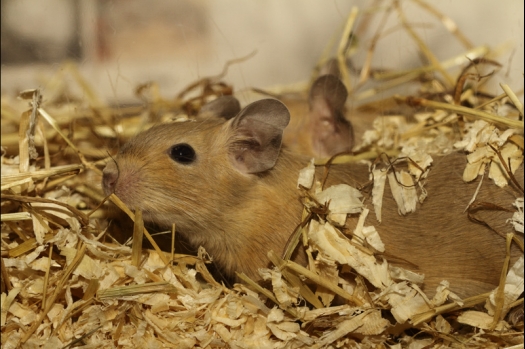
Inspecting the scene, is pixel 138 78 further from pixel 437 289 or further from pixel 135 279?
pixel 437 289

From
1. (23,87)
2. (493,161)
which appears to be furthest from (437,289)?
(23,87)

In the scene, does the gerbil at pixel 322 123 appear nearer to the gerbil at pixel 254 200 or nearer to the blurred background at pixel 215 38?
the blurred background at pixel 215 38

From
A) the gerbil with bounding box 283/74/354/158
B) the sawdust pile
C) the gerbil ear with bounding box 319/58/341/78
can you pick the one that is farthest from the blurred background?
the sawdust pile

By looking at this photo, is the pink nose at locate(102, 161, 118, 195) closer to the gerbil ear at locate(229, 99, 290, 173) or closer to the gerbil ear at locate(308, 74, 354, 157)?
the gerbil ear at locate(229, 99, 290, 173)

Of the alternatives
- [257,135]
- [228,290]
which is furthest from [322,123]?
[228,290]

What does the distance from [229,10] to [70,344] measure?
2.80 metres

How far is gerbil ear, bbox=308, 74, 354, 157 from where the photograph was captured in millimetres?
3826

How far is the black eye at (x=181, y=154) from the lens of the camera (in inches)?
A: 112

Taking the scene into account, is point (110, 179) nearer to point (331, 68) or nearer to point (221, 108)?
point (221, 108)

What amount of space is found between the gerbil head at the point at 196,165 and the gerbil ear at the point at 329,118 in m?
1.13

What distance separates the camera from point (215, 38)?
3.93 meters

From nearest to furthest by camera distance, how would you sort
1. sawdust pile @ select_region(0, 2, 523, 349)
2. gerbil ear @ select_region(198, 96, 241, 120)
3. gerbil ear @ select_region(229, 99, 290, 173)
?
sawdust pile @ select_region(0, 2, 523, 349)
gerbil ear @ select_region(229, 99, 290, 173)
gerbil ear @ select_region(198, 96, 241, 120)

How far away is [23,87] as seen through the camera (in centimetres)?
398

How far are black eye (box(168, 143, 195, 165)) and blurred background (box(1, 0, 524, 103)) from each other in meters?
0.97
